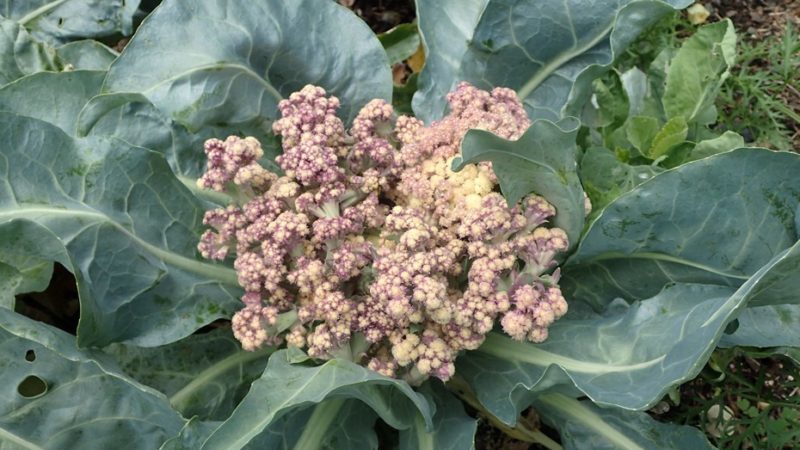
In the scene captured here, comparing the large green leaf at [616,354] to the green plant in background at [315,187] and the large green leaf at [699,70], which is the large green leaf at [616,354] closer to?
the green plant in background at [315,187]

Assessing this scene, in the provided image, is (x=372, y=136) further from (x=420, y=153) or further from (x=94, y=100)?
(x=94, y=100)

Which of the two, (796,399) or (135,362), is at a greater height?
(135,362)

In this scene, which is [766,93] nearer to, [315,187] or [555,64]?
[555,64]

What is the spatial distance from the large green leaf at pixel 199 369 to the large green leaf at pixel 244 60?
68 centimetres

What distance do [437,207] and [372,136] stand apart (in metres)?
0.33

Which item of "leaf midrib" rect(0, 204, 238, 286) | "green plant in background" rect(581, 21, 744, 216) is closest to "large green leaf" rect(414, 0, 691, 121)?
"green plant in background" rect(581, 21, 744, 216)

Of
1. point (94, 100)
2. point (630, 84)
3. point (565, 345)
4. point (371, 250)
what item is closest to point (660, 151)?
point (630, 84)

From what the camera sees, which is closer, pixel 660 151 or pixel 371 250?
pixel 371 250

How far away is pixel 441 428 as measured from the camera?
218 centimetres

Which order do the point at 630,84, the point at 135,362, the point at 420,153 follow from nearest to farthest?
the point at 420,153 → the point at 135,362 → the point at 630,84

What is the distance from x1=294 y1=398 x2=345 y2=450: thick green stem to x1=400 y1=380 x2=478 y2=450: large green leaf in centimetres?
21

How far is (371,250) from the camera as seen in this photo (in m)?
2.03

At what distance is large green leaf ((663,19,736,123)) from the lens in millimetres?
2756

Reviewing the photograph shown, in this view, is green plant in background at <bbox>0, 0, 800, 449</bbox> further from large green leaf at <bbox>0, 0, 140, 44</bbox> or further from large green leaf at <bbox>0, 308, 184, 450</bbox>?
large green leaf at <bbox>0, 0, 140, 44</bbox>
